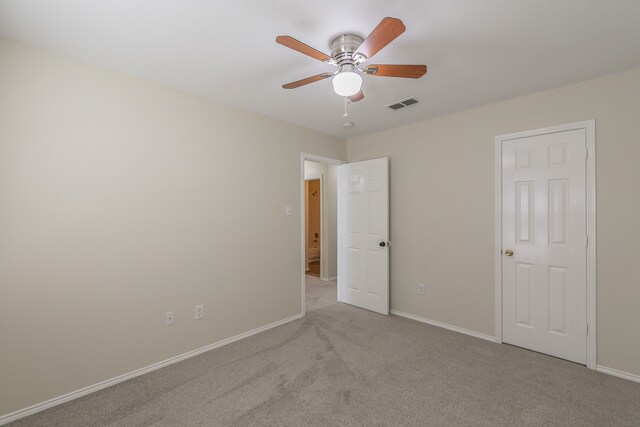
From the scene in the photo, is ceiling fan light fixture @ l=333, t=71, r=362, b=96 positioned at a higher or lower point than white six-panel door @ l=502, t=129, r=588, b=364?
higher

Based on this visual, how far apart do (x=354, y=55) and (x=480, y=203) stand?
2.17 meters

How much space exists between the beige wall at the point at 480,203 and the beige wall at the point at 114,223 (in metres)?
1.72

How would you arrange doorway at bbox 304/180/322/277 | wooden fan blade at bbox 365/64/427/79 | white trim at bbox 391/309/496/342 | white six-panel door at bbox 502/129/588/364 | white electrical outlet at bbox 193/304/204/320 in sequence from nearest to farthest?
wooden fan blade at bbox 365/64/427/79 → white six-panel door at bbox 502/129/588/364 → white electrical outlet at bbox 193/304/204/320 → white trim at bbox 391/309/496/342 → doorway at bbox 304/180/322/277

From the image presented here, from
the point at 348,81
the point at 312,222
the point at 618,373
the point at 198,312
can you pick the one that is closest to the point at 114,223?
the point at 198,312

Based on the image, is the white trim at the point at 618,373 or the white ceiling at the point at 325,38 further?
the white trim at the point at 618,373

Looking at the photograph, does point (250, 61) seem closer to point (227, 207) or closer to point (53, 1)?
point (53, 1)

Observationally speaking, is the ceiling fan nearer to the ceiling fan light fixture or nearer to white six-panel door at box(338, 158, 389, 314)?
the ceiling fan light fixture

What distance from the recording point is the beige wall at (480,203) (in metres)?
2.35

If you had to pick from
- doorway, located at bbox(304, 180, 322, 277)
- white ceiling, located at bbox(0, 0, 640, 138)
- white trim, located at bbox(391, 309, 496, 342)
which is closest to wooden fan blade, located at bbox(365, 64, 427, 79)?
white ceiling, located at bbox(0, 0, 640, 138)

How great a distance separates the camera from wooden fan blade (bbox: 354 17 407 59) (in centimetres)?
134

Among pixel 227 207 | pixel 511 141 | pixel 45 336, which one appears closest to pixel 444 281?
pixel 511 141

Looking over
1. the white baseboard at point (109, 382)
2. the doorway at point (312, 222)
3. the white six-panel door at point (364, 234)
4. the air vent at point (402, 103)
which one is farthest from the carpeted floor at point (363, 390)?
the doorway at point (312, 222)

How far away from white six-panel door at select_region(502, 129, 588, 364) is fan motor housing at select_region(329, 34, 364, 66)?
200 cm

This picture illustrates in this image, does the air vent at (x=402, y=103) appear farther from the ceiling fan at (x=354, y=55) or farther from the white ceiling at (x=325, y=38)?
the ceiling fan at (x=354, y=55)
